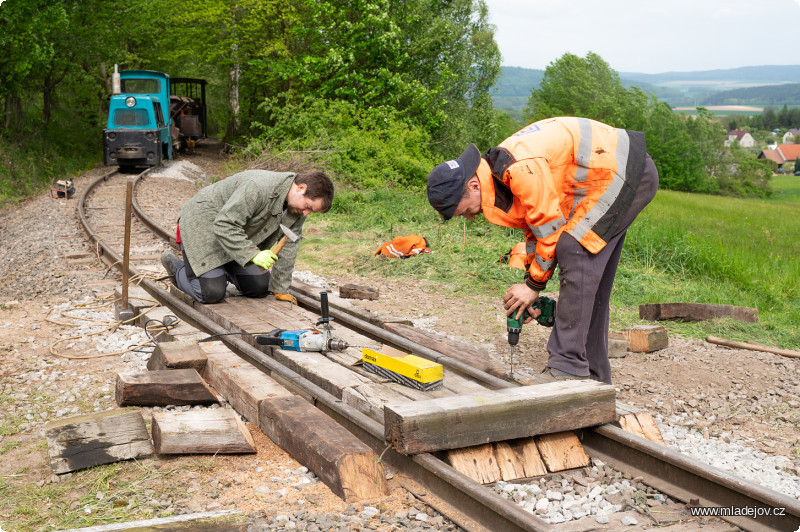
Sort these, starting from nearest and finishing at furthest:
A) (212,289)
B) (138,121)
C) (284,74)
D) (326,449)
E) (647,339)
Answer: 1. (326,449)
2. (647,339)
3. (212,289)
4. (138,121)
5. (284,74)

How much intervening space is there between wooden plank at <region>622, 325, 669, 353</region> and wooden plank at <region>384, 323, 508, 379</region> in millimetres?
1530

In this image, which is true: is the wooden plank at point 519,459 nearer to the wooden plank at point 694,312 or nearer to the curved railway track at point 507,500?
the curved railway track at point 507,500

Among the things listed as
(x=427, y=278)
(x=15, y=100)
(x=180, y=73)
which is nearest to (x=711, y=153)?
(x=180, y=73)

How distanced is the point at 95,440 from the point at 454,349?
93.5 inches

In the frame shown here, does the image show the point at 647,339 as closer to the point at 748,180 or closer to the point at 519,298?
the point at 519,298

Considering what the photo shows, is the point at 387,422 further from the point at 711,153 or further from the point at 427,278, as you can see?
the point at 711,153

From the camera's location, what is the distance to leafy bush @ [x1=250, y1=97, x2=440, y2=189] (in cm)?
1614

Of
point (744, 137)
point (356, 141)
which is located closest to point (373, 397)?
point (356, 141)

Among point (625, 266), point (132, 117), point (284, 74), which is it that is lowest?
point (625, 266)

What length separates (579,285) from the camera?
382cm

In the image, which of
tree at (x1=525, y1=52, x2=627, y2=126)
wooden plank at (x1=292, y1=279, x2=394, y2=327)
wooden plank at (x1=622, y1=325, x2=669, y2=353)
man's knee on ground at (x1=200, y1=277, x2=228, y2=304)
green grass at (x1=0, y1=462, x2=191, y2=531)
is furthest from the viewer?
tree at (x1=525, y1=52, x2=627, y2=126)

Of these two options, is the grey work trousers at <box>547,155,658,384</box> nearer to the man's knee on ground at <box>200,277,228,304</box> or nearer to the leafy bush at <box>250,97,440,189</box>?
the man's knee on ground at <box>200,277,228,304</box>

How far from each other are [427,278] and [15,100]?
65.2 feet

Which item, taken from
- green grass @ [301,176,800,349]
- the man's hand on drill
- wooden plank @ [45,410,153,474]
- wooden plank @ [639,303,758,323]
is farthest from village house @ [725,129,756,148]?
wooden plank @ [45,410,153,474]
